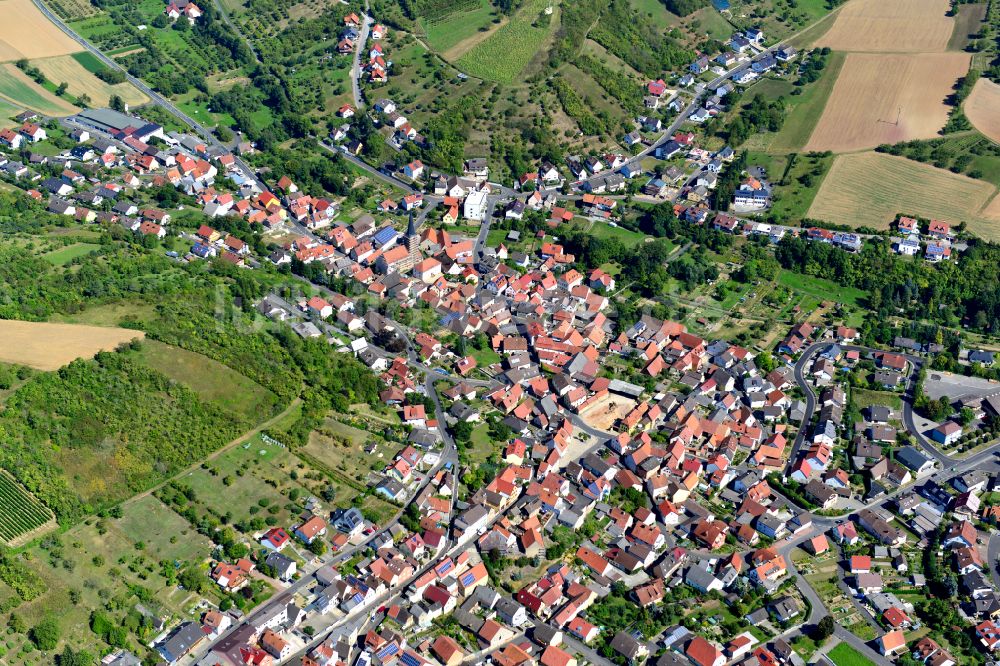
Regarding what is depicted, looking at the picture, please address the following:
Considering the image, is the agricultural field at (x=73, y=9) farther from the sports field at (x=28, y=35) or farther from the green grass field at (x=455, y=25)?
the green grass field at (x=455, y=25)

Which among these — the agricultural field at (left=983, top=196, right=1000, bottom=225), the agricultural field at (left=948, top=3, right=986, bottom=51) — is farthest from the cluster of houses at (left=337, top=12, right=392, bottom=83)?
the agricultural field at (left=948, top=3, right=986, bottom=51)

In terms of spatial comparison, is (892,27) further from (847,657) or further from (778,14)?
(847,657)

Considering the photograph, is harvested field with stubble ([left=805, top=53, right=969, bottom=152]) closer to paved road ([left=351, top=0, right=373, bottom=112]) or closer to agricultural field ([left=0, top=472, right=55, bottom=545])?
paved road ([left=351, top=0, right=373, bottom=112])

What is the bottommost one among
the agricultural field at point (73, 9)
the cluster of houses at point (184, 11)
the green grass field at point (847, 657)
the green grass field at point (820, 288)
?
the green grass field at point (847, 657)

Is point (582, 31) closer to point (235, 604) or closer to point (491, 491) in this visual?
point (491, 491)

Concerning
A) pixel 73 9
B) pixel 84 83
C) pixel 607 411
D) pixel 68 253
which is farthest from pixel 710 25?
pixel 68 253

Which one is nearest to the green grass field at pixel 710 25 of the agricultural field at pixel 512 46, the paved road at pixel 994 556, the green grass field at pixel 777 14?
the green grass field at pixel 777 14

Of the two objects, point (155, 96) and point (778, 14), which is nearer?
point (155, 96)
